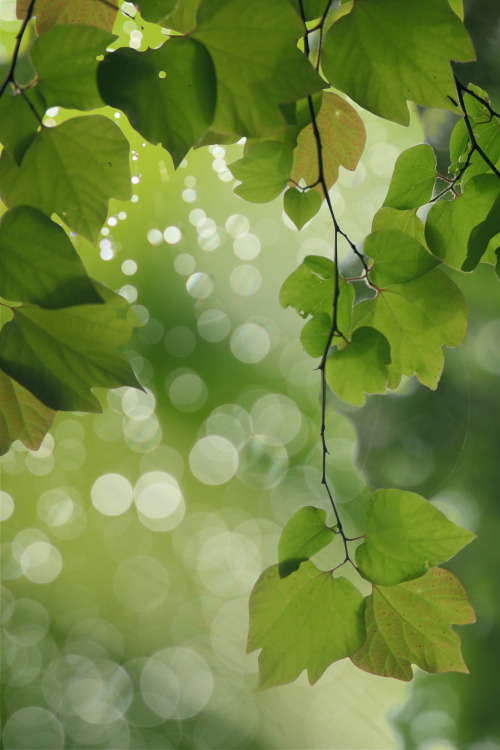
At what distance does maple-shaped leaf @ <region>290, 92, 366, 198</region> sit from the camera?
31 centimetres

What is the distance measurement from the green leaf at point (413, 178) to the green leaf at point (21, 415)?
0.21 metres

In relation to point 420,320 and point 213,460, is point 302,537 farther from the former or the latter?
point 213,460

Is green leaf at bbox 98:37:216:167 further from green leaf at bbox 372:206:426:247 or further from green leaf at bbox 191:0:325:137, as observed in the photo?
green leaf at bbox 372:206:426:247

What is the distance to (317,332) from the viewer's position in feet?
0.94

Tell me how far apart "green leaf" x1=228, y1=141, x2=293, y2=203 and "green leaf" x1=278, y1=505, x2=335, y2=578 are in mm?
168

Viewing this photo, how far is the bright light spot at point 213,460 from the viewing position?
2.76 metres

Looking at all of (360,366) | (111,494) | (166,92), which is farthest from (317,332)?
(111,494)

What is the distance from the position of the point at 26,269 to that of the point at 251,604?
184 millimetres

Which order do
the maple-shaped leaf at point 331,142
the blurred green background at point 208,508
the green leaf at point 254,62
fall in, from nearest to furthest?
the green leaf at point 254,62, the maple-shaped leaf at point 331,142, the blurred green background at point 208,508

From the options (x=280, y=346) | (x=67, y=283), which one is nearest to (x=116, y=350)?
(x=67, y=283)

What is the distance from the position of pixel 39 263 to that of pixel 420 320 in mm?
190

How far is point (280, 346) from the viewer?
2.56 meters

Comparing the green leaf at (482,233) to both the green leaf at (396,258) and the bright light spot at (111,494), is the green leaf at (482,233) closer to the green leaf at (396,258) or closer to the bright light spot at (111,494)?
the green leaf at (396,258)

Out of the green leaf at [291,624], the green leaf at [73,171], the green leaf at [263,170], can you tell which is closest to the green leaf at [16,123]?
the green leaf at [73,171]
